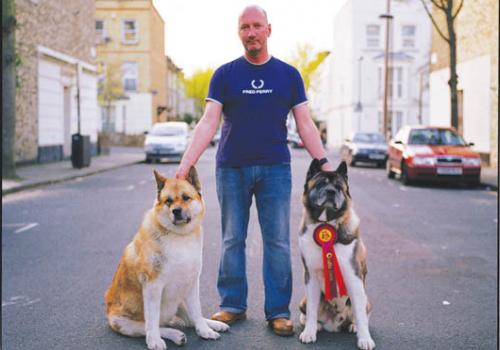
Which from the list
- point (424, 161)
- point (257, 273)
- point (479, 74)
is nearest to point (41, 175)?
point (424, 161)

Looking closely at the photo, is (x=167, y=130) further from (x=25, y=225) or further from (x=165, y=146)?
(x=25, y=225)

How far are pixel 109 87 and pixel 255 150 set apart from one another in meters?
45.1

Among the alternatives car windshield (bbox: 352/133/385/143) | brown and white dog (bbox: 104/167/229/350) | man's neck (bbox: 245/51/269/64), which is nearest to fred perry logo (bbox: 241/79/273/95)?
man's neck (bbox: 245/51/269/64)

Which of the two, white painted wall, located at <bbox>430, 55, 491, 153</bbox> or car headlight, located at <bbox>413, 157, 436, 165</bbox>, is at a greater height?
white painted wall, located at <bbox>430, 55, 491, 153</bbox>

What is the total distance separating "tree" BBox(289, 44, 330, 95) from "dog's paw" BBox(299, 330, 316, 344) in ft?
220

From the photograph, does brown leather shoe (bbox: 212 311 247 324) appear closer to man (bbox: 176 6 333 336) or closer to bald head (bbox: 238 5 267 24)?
man (bbox: 176 6 333 336)

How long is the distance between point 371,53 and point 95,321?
51.6 m

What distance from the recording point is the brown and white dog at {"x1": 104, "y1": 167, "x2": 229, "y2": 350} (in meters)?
4.12

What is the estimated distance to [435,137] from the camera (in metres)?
18.2

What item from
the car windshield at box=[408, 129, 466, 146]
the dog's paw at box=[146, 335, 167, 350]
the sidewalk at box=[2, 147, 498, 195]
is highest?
the car windshield at box=[408, 129, 466, 146]

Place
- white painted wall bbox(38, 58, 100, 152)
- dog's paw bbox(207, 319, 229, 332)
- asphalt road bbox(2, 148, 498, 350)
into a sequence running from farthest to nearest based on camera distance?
white painted wall bbox(38, 58, 100, 152), dog's paw bbox(207, 319, 229, 332), asphalt road bbox(2, 148, 498, 350)

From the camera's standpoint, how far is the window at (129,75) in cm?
5369

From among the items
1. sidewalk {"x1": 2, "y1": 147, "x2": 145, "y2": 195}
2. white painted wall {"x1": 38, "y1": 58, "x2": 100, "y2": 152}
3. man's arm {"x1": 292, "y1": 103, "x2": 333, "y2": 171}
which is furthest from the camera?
white painted wall {"x1": 38, "y1": 58, "x2": 100, "y2": 152}

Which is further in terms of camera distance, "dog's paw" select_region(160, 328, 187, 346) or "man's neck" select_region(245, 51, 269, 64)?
"man's neck" select_region(245, 51, 269, 64)
